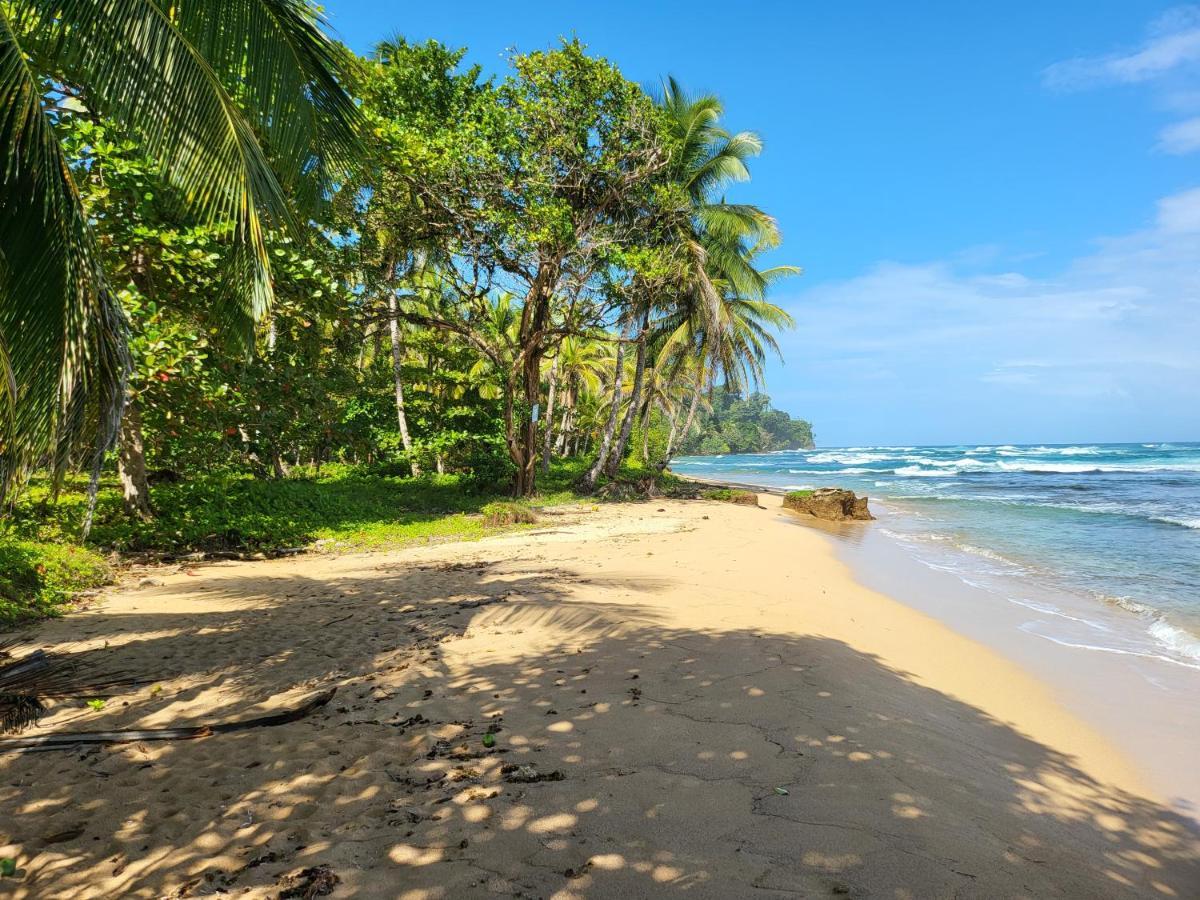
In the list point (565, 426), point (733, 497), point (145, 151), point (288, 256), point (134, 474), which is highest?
point (288, 256)

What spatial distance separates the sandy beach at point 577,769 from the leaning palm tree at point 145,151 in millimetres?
1881

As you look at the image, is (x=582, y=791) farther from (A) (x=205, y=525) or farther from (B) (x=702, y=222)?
(B) (x=702, y=222)

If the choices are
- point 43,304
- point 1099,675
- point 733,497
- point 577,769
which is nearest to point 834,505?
point 733,497

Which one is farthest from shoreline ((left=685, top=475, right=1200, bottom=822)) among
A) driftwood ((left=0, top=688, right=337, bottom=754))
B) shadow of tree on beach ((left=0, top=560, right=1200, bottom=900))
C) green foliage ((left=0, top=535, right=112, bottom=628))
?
green foliage ((left=0, top=535, right=112, bottom=628))

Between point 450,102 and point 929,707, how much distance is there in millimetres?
15576

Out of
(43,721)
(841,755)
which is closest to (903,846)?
(841,755)

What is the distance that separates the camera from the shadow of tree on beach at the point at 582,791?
245 centimetres

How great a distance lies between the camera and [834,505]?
1859 centimetres

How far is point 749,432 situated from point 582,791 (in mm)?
131995

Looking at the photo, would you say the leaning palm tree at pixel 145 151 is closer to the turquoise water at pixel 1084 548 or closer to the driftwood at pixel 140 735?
the driftwood at pixel 140 735

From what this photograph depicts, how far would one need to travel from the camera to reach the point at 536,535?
12.1 metres

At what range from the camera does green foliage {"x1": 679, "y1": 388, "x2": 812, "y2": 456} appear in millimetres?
119062

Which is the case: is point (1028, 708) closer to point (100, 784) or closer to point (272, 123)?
point (100, 784)

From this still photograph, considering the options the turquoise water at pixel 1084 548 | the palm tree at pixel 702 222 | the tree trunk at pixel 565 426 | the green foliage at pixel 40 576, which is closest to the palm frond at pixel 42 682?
the green foliage at pixel 40 576
